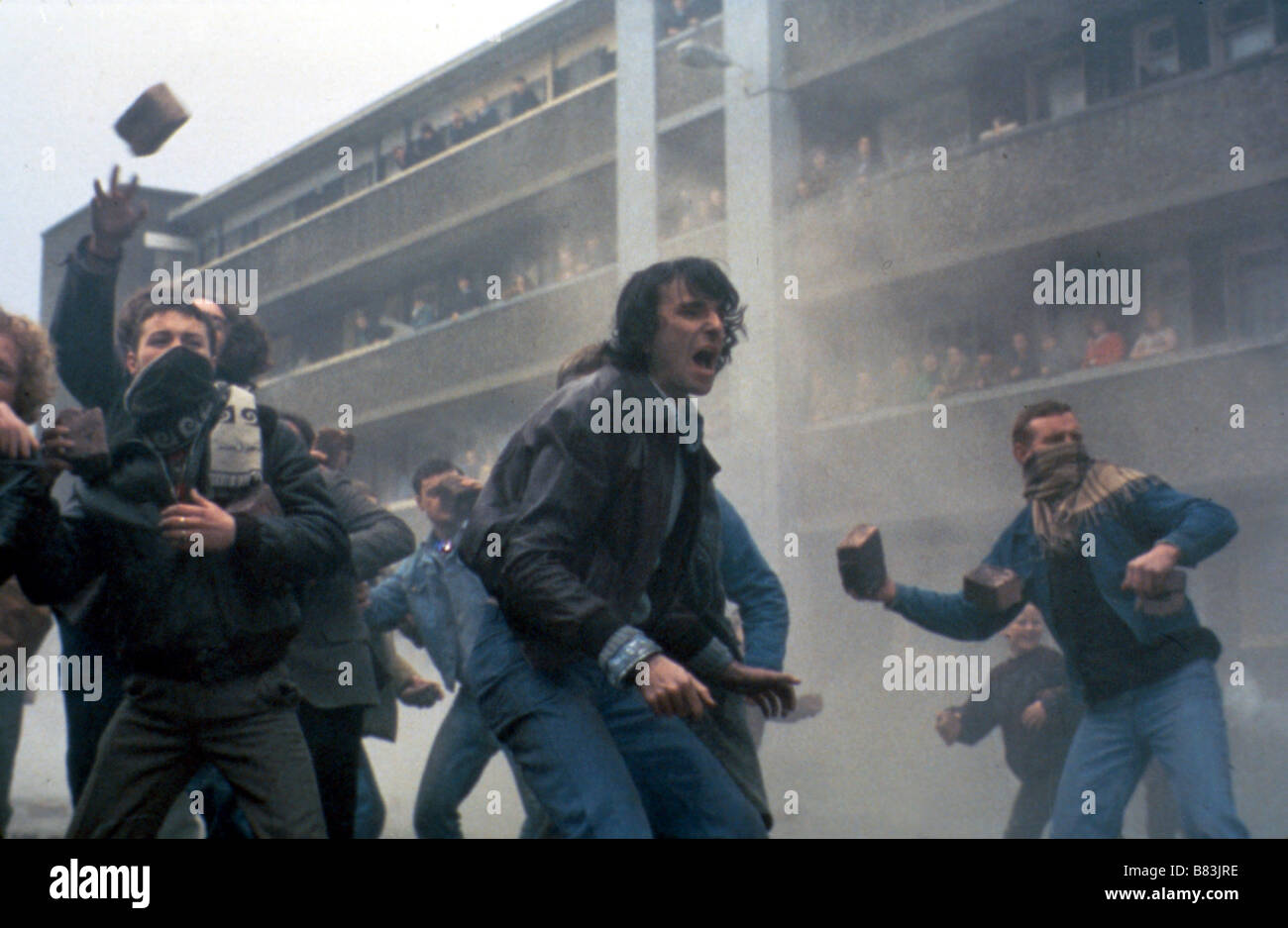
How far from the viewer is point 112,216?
140 inches

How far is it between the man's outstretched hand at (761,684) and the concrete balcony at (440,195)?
426 inches

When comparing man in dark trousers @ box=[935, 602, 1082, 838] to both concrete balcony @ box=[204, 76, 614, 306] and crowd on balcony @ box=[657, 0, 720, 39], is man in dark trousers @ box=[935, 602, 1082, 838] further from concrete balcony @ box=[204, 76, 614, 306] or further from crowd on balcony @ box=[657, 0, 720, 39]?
concrete balcony @ box=[204, 76, 614, 306]

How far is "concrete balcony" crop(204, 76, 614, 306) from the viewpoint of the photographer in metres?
13.8

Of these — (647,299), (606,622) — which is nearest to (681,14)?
(647,299)

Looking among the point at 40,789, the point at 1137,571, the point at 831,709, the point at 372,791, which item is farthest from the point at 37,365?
the point at 831,709

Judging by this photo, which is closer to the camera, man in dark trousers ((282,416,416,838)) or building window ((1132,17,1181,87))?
man in dark trousers ((282,416,416,838))

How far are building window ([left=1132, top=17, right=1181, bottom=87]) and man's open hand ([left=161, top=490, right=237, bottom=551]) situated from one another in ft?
31.2

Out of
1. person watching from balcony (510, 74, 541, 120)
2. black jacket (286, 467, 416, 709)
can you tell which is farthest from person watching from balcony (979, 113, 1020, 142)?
black jacket (286, 467, 416, 709)

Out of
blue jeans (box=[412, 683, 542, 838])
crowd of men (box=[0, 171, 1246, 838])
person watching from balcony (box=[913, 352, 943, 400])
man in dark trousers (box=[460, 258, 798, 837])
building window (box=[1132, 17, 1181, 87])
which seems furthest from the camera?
person watching from balcony (box=[913, 352, 943, 400])

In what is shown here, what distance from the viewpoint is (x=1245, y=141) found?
10.4 meters

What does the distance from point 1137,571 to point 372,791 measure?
2.25 meters

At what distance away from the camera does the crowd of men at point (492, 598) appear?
2.80 metres

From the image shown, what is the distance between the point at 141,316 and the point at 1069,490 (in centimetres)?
236

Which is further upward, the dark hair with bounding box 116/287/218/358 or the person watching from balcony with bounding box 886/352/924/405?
the person watching from balcony with bounding box 886/352/924/405
